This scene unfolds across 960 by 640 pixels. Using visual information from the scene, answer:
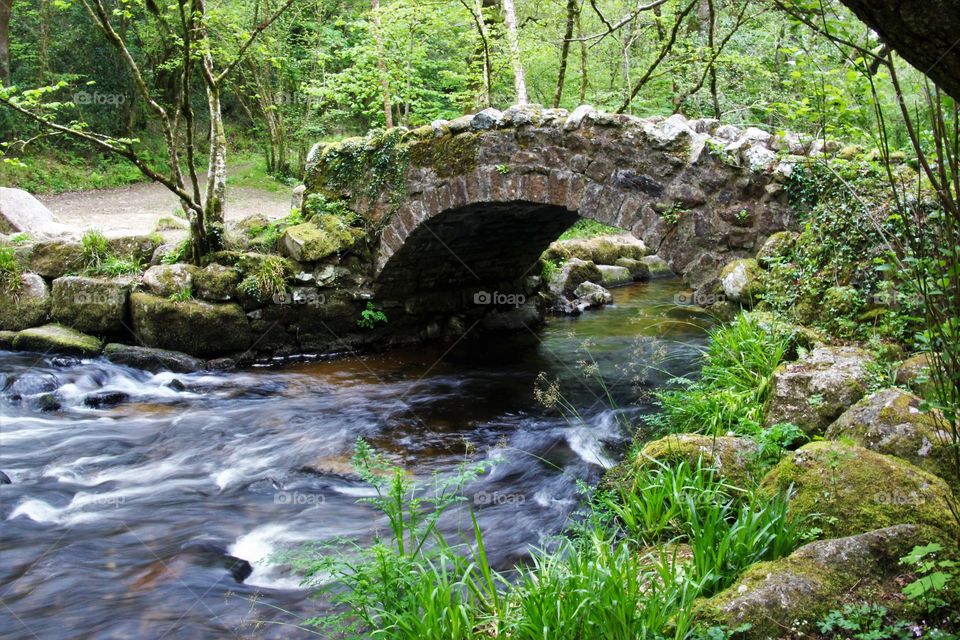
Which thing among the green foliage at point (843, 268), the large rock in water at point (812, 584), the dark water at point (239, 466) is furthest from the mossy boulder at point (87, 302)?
the large rock in water at point (812, 584)

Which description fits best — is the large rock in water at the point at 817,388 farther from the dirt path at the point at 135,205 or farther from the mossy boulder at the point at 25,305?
the dirt path at the point at 135,205

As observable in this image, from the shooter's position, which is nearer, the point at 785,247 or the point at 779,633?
the point at 779,633

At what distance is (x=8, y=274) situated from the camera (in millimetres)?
8742

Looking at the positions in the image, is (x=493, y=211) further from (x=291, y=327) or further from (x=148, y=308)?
(x=148, y=308)

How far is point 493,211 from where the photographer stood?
9242 mm

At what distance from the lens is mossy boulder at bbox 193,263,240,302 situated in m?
9.03

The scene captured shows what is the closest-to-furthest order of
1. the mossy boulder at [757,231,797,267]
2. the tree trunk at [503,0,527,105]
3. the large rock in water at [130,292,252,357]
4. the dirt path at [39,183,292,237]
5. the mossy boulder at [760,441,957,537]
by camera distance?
the mossy boulder at [760,441,957,537], the mossy boulder at [757,231,797,267], the large rock in water at [130,292,252,357], the tree trunk at [503,0,527,105], the dirt path at [39,183,292,237]

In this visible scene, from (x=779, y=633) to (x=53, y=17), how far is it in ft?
64.9

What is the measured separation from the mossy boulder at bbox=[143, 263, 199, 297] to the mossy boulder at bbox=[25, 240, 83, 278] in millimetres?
894

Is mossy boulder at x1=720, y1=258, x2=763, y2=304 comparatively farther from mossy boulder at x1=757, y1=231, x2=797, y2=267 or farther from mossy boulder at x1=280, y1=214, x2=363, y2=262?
mossy boulder at x1=280, y1=214, x2=363, y2=262

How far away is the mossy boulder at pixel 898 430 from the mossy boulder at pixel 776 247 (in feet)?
8.83

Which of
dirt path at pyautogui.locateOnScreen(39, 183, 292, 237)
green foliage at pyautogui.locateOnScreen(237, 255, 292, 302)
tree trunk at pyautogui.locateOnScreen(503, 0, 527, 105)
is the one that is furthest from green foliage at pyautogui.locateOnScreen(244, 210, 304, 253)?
tree trunk at pyautogui.locateOnScreen(503, 0, 527, 105)

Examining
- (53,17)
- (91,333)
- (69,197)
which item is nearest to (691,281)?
(91,333)

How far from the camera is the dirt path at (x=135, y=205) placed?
12.4 metres
